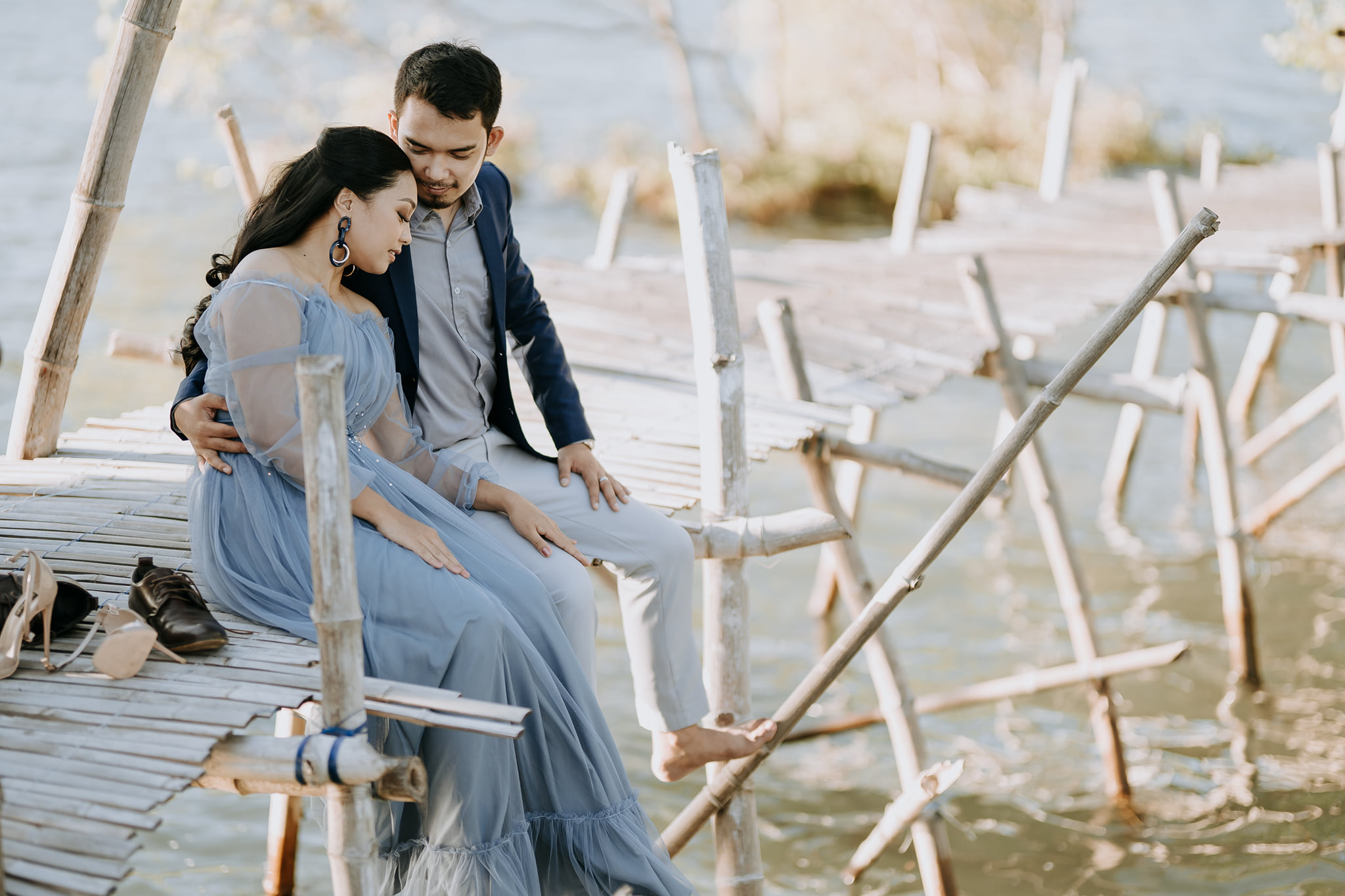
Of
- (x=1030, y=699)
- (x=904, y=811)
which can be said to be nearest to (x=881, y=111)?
(x=1030, y=699)

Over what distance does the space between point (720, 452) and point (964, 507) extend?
0.70 m

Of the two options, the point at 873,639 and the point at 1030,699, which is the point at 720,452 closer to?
the point at 873,639

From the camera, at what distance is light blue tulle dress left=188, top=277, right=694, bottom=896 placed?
242 centimetres

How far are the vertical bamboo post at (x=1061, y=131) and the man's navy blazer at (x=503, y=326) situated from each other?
645cm

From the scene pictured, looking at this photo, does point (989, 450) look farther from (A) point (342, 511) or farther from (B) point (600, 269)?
(A) point (342, 511)

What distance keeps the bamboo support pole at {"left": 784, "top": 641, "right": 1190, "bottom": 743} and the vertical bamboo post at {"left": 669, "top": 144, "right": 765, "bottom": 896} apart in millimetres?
1788

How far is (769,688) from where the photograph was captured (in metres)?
6.80

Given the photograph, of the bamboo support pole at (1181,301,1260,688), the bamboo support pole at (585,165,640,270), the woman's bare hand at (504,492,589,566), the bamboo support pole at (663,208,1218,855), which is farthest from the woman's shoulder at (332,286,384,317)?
the bamboo support pole at (1181,301,1260,688)

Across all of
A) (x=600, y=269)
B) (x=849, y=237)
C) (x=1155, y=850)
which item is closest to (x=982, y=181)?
(x=849, y=237)

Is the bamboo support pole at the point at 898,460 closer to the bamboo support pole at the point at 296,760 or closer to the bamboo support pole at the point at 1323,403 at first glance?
the bamboo support pole at the point at 296,760

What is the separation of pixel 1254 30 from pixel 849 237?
1389 cm

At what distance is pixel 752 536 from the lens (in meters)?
3.26

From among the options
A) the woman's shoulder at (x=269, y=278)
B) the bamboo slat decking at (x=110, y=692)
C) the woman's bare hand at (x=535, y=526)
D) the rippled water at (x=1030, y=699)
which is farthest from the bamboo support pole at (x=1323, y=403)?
→ the woman's shoulder at (x=269, y=278)

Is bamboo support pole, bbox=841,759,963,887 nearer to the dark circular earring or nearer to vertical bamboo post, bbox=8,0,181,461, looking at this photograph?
the dark circular earring
